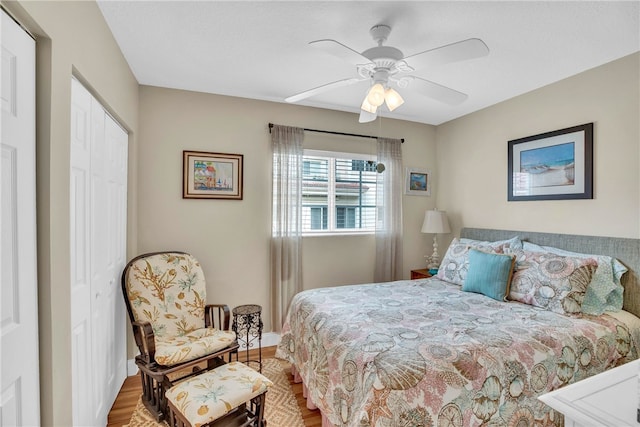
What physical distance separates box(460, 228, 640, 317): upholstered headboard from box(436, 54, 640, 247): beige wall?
72 mm

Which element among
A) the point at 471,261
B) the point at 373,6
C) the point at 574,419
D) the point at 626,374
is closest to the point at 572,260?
the point at 471,261

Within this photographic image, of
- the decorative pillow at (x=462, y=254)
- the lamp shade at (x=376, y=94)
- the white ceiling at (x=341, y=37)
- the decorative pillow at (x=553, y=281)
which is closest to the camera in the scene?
the white ceiling at (x=341, y=37)

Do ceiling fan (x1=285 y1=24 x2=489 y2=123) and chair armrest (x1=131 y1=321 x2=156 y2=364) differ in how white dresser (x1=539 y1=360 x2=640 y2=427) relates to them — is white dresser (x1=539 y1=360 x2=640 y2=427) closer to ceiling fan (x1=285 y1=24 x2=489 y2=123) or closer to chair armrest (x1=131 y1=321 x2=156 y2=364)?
ceiling fan (x1=285 y1=24 x2=489 y2=123)

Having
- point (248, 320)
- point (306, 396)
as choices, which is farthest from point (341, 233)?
point (306, 396)

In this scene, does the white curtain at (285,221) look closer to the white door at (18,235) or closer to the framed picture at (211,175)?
the framed picture at (211,175)

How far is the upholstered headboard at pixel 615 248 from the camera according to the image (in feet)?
7.59

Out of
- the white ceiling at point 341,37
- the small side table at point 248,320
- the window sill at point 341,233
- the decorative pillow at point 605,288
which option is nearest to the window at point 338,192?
the window sill at point 341,233

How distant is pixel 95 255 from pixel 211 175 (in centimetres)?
143

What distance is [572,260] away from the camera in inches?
92.2

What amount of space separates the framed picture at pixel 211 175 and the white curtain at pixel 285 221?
40cm

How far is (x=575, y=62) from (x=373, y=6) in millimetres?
1833

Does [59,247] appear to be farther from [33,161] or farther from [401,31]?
[401,31]

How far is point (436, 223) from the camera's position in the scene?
12.5 ft

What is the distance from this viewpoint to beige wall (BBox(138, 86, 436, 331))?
2.96 meters
